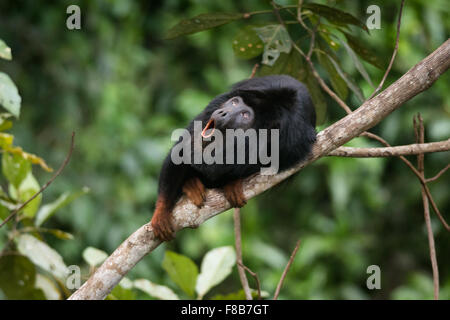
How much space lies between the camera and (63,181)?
4.56 metres

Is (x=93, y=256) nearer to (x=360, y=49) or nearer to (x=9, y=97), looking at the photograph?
(x=9, y=97)

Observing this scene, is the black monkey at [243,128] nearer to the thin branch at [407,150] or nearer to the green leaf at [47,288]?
the thin branch at [407,150]

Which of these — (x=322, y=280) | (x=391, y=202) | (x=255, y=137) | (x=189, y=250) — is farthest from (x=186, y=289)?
(x=391, y=202)

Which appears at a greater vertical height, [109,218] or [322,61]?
[322,61]

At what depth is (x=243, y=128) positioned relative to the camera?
1971 millimetres

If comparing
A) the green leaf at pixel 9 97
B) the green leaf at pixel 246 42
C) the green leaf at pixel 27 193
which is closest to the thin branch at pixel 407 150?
the green leaf at pixel 246 42

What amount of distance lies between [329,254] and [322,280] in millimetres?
287

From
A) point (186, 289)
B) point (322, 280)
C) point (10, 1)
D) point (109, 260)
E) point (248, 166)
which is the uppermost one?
point (10, 1)

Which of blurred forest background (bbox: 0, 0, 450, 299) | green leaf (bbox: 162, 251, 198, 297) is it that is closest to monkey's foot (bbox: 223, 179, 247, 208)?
green leaf (bbox: 162, 251, 198, 297)

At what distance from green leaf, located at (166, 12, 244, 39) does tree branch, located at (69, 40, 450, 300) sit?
2.20ft

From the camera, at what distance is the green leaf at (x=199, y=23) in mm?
2104

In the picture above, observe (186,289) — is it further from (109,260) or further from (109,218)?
(109,218)

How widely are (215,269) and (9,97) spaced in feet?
3.69

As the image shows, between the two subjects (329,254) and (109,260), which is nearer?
(109,260)
